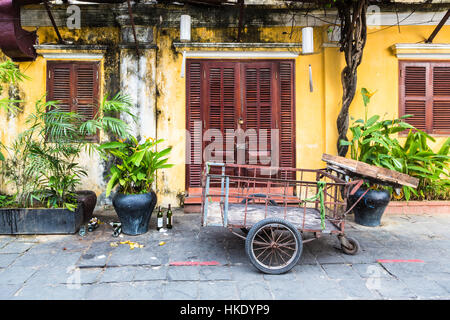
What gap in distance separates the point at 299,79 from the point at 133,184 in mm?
3919

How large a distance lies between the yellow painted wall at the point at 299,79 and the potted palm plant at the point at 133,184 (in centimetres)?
145

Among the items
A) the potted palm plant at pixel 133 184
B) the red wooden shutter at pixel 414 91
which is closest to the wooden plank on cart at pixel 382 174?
the potted palm plant at pixel 133 184

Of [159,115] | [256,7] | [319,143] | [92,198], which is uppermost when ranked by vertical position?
[256,7]

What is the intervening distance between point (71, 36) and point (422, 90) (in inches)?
286

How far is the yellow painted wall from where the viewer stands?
6434mm

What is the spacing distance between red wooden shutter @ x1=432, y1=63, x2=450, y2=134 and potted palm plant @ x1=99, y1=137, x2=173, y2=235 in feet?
18.2

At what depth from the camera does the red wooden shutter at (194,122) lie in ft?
21.2

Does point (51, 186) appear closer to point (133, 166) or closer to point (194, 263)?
point (133, 166)

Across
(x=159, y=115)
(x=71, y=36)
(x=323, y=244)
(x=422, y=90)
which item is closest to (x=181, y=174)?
(x=159, y=115)

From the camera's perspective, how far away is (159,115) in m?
6.48

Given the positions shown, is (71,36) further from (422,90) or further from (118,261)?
(422,90)

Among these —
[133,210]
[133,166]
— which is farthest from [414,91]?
[133,210]

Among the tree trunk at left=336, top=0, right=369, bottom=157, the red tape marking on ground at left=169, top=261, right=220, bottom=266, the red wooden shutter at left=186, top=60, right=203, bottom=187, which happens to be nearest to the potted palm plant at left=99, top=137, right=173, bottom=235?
the red tape marking on ground at left=169, top=261, right=220, bottom=266

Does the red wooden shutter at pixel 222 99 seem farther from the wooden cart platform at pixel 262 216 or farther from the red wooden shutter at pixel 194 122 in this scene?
the wooden cart platform at pixel 262 216
